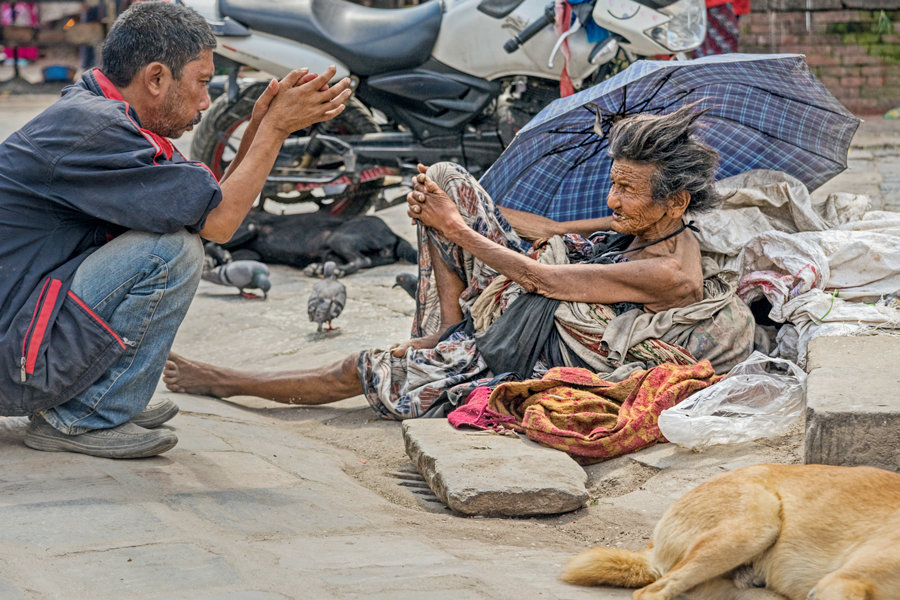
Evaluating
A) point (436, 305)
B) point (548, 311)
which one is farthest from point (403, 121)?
point (548, 311)

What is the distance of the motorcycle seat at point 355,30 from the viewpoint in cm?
675

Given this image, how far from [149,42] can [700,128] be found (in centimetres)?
229

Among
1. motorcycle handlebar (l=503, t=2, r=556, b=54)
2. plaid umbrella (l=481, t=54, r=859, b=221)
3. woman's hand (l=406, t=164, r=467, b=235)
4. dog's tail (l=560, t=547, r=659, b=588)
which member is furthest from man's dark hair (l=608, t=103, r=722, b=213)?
motorcycle handlebar (l=503, t=2, r=556, b=54)

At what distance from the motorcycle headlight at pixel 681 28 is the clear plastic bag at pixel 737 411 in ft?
10.7

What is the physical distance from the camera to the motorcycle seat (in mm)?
6750

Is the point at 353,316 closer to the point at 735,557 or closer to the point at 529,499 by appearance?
the point at 529,499

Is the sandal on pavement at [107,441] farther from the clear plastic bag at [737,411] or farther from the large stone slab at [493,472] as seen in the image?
the clear plastic bag at [737,411]

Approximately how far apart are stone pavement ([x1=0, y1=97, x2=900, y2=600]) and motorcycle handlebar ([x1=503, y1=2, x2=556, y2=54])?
2995 millimetres

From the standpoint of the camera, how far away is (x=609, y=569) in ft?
7.53

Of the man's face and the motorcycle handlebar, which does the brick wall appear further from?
the man's face

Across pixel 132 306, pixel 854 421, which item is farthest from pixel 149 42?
pixel 854 421

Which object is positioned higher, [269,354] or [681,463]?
[681,463]

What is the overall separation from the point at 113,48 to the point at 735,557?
2.29m

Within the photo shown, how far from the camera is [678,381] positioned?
350 cm
